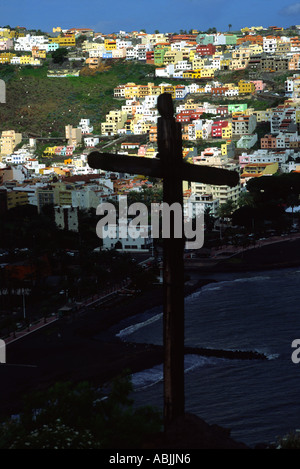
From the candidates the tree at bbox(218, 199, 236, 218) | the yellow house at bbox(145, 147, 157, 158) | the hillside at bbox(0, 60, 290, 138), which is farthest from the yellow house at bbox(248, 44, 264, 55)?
the tree at bbox(218, 199, 236, 218)

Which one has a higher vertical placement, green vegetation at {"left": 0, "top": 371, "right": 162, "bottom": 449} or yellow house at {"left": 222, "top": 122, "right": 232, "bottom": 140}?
yellow house at {"left": 222, "top": 122, "right": 232, "bottom": 140}

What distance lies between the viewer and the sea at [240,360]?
1021 cm

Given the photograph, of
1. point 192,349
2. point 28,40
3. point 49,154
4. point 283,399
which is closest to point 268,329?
point 192,349

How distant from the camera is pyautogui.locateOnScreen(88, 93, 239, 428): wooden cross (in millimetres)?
3289

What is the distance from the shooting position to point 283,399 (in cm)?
1070

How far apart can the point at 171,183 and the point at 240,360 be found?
389 inches

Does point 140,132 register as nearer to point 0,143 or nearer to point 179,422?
point 0,143

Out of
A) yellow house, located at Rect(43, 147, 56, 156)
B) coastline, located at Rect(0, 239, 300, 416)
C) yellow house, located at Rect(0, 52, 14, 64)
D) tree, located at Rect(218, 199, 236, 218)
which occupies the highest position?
yellow house, located at Rect(0, 52, 14, 64)

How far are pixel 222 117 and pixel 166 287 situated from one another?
41136 mm

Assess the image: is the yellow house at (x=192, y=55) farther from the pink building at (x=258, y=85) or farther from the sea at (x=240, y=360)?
the sea at (x=240, y=360)

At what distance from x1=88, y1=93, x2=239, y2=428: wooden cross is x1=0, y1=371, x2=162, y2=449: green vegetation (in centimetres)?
41
